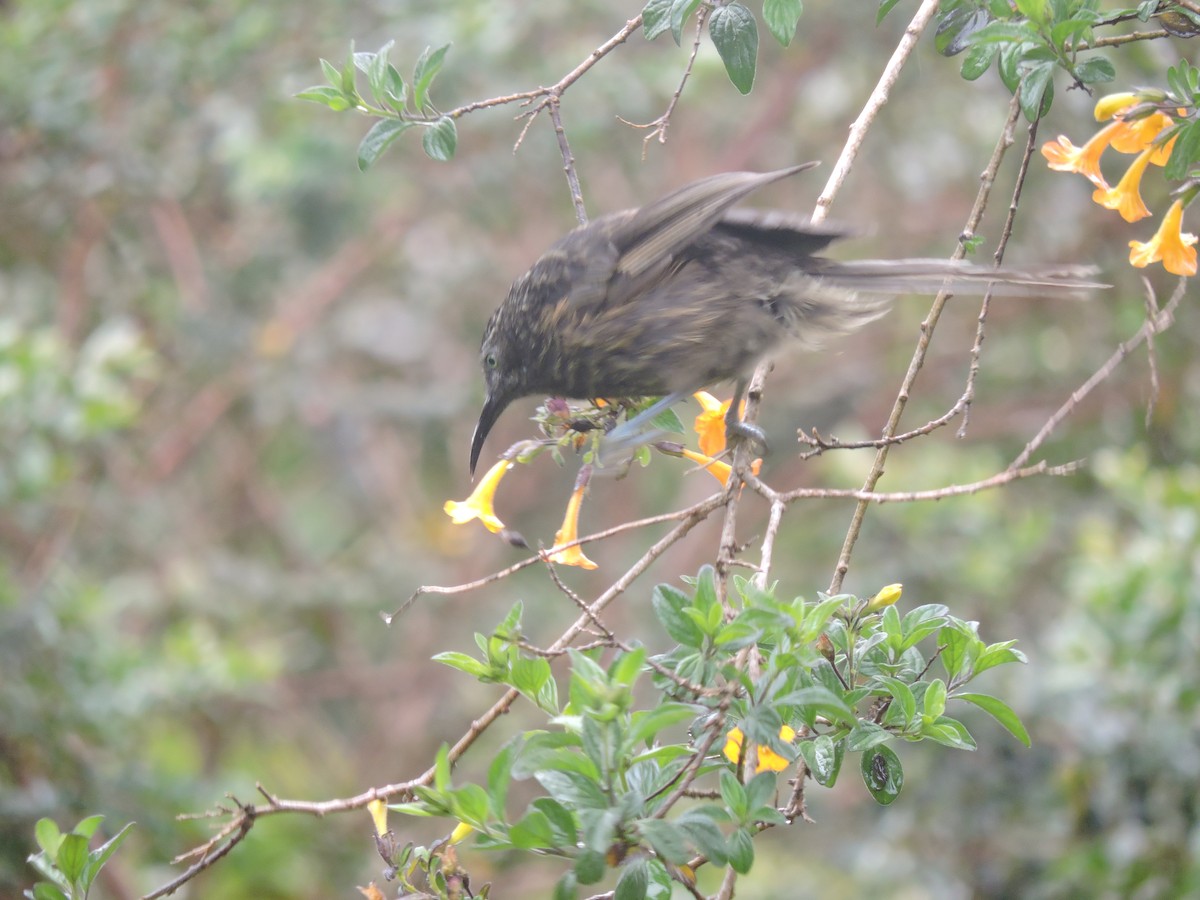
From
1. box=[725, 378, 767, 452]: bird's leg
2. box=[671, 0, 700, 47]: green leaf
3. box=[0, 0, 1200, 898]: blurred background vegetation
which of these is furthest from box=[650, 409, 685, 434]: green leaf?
box=[0, 0, 1200, 898]: blurred background vegetation

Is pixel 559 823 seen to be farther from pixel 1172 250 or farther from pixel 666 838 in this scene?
pixel 1172 250

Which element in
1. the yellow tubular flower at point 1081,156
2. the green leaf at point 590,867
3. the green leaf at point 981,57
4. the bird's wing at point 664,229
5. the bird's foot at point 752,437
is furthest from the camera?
the bird's wing at point 664,229

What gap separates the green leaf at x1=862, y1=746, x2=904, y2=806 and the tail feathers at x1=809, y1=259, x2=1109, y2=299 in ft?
2.88

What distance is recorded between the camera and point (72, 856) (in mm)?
1830

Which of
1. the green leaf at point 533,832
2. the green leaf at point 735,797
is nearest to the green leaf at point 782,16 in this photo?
the green leaf at point 735,797

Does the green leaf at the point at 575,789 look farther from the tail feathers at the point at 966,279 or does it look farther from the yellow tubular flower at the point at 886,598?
the tail feathers at the point at 966,279

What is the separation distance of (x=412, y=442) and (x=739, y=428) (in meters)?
6.06

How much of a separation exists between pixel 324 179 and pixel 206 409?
169 cm

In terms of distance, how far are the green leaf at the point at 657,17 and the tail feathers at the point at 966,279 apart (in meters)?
0.70

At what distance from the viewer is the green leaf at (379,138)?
2.28 metres

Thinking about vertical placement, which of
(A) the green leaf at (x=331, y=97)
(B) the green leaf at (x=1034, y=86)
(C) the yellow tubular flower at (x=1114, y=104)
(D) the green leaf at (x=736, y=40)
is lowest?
(C) the yellow tubular flower at (x=1114, y=104)

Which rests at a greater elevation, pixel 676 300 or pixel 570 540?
pixel 676 300

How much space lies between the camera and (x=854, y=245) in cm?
690

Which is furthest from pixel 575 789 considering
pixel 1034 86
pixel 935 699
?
pixel 1034 86
